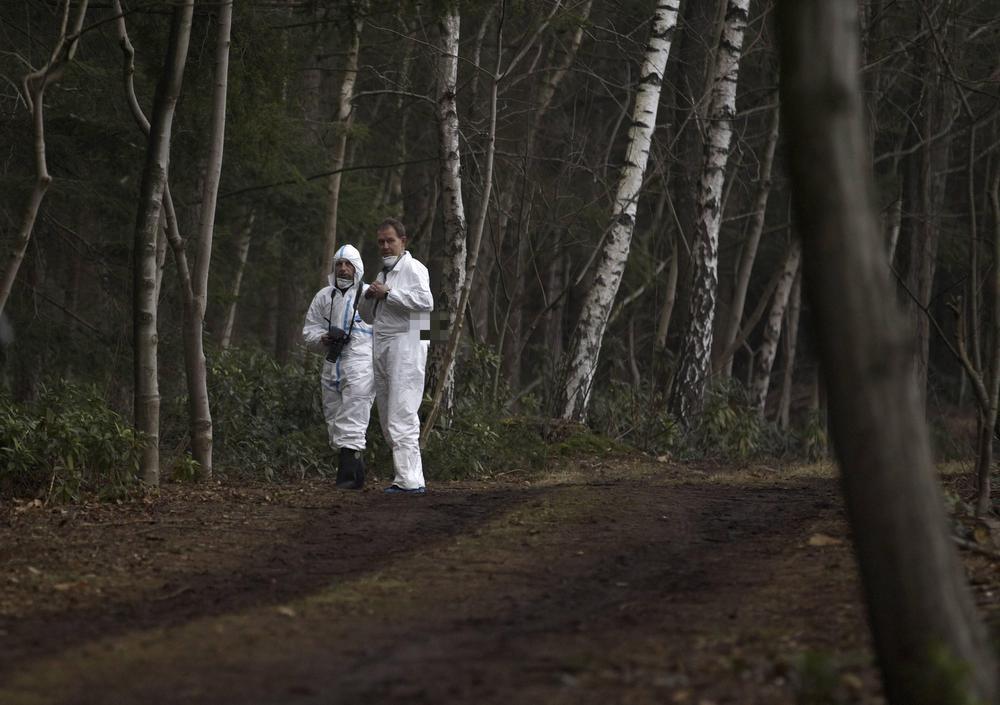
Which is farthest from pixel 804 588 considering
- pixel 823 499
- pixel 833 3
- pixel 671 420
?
pixel 671 420

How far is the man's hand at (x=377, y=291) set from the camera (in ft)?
38.0

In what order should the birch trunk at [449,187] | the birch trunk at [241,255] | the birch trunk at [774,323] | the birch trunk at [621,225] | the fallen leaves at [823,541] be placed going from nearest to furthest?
the fallen leaves at [823,541]
the birch trunk at [449,187]
the birch trunk at [621,225]
the birch trunk at [241,255]
the birch trunk at [774,323]

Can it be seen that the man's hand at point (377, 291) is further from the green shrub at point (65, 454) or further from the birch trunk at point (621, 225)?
the birch trunk at point (621, 225)

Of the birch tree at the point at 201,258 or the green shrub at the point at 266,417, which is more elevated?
the birch tree at the point at 201,258

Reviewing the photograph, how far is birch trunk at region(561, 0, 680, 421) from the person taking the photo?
1705 cm

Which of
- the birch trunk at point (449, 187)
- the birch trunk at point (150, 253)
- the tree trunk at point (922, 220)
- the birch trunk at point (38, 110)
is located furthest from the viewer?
the tree trunk at point (922, 220)

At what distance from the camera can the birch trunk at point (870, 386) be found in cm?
413

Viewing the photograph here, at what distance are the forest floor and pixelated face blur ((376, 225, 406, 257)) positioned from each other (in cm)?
219

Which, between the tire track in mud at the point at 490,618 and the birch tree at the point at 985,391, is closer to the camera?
the tire track in mud at the point at 490,618

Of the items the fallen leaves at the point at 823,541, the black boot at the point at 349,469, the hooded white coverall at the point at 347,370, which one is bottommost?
the black boot at the point at 349,469

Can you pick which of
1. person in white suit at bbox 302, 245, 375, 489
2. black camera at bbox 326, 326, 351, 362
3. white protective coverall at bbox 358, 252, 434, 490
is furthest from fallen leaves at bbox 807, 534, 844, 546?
black camera at bbox 326, 326, 351, 362

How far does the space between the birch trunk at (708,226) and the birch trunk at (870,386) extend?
13730 millimetres

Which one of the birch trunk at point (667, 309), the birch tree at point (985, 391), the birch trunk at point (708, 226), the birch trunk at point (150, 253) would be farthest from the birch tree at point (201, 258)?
the birch trunk at point (667, 309)

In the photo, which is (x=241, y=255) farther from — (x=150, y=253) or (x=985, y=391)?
(x=985, y=391)
